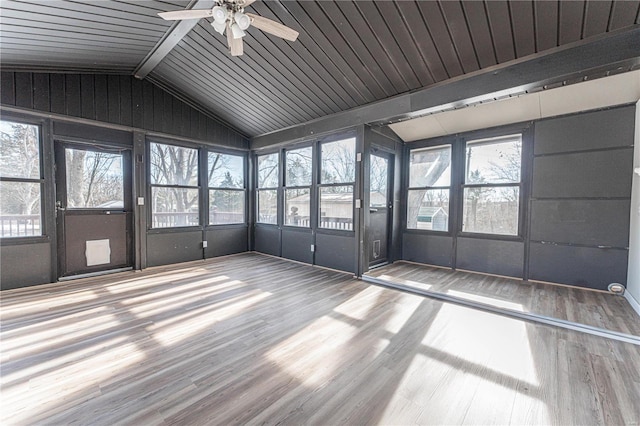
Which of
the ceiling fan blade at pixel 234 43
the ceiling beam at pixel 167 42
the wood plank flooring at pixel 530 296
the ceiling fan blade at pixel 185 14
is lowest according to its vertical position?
the wood plank flooring at pixel 530 296

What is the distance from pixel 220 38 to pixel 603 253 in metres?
5.78

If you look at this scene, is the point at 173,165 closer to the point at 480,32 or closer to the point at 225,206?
the point at 225,206

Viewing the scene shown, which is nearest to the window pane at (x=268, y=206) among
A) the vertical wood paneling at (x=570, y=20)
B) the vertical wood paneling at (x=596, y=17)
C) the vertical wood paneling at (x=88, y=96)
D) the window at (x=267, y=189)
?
the window at (x=267, y=189)

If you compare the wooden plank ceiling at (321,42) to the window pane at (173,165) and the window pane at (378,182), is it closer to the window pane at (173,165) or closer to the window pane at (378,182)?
the window pane at (378,182)

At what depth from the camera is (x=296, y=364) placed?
2080mm

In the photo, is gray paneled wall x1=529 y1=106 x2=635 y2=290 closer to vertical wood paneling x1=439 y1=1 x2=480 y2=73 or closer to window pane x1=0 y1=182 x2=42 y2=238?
vertical wood paneling x1=439 y1=1 x2=480 y2=73

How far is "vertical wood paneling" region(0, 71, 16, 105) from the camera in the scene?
11.6 feet

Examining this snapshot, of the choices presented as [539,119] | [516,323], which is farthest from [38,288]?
[539,119]

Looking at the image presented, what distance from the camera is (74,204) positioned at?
14.0ft

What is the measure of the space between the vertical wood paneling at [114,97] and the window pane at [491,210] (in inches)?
236

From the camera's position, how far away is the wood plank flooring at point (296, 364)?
1608 millimetres

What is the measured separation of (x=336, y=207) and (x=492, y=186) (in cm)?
260

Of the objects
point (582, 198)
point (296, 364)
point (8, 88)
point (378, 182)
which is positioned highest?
point (8, 88)

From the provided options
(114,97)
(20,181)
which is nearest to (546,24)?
(114,97)
